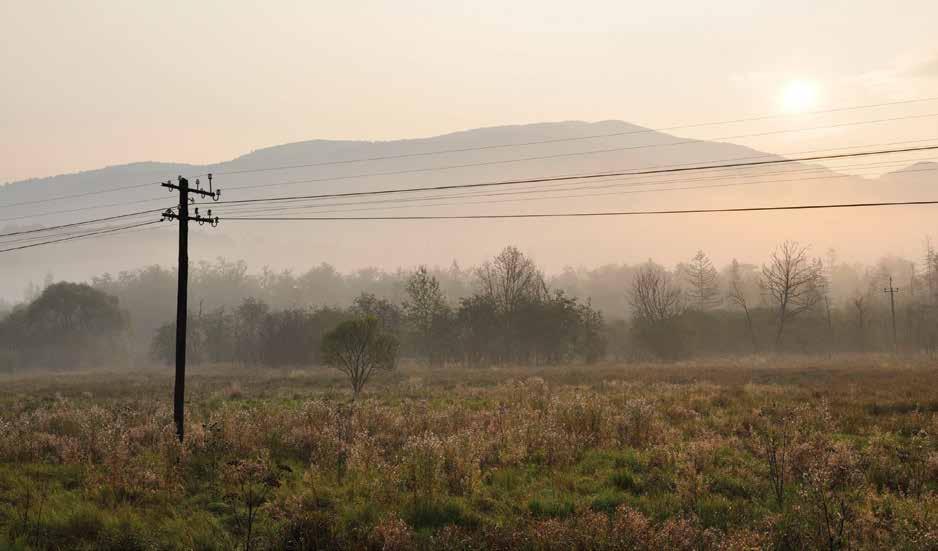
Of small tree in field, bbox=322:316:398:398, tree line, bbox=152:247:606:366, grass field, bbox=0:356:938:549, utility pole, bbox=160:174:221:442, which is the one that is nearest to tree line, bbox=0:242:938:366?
tree line, bbox=152:247:606:366

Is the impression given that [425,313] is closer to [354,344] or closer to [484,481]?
[354,344]

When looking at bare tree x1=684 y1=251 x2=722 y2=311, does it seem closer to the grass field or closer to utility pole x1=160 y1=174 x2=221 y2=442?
the grass field

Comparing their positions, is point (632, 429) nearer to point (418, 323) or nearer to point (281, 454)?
point (281, 454)

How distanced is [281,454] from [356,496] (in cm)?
458

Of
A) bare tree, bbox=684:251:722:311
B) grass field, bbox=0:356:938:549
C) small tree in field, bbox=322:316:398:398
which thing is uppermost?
bare tree, bbox=684:251:722:311

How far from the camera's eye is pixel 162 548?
342 inches

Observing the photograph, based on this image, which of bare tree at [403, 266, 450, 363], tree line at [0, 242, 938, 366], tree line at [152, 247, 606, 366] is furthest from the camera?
bare tree at [403, 266, 450, 363]

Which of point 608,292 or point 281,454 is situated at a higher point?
point 608,292

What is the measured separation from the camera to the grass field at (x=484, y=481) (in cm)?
835

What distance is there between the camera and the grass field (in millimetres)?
8352

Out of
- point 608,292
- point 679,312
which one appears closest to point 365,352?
point 679,312

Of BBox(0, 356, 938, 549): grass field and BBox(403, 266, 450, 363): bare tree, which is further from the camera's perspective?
BBox(403, 266, 450, 363): bare tree

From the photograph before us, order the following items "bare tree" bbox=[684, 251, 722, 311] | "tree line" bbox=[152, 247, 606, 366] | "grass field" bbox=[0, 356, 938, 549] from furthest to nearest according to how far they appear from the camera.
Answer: "bare tree" bbox=[684, 251, 722, 311], "tree line" bbox=[152, 247, 606, 366], "grass field" bbox=[0, 356, 938, 549]

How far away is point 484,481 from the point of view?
11.3 meters
